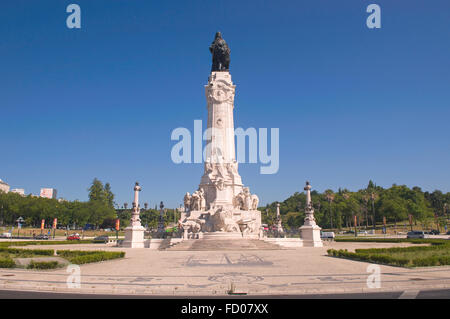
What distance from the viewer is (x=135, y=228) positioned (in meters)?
36.1

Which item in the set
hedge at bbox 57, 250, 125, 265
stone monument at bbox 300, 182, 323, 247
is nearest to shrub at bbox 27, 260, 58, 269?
hedge at bbox 57, 250, 125, 265

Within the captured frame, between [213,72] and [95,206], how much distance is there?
244ft

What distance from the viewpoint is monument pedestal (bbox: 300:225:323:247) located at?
36.9 metres

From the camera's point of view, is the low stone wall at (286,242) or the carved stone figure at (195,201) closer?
the low stone wall at (286,242)

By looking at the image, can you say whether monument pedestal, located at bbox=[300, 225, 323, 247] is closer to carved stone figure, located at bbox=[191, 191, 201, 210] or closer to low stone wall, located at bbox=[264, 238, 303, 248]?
low stone wall, located at bbox=[264, 238, 303, 248]

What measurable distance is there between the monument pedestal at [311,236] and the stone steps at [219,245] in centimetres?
705

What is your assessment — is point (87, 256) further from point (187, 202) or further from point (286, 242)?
point (286, 242)

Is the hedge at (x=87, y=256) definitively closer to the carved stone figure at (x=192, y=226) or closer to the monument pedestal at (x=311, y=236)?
the carved stone figure at (x=192, y=226)

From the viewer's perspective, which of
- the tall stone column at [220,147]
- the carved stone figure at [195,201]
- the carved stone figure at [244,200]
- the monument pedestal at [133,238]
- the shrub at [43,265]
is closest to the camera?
the shrub at [43,265]

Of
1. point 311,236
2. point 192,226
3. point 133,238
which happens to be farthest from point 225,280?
point 311,236

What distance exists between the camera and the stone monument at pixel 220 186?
3534 centimetres

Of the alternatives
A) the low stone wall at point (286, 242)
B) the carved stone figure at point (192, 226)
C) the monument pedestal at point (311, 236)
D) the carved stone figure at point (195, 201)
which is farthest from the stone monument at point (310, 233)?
the carved stone figure at point (195, 201)

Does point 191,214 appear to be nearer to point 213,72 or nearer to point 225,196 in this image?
point 225,196
